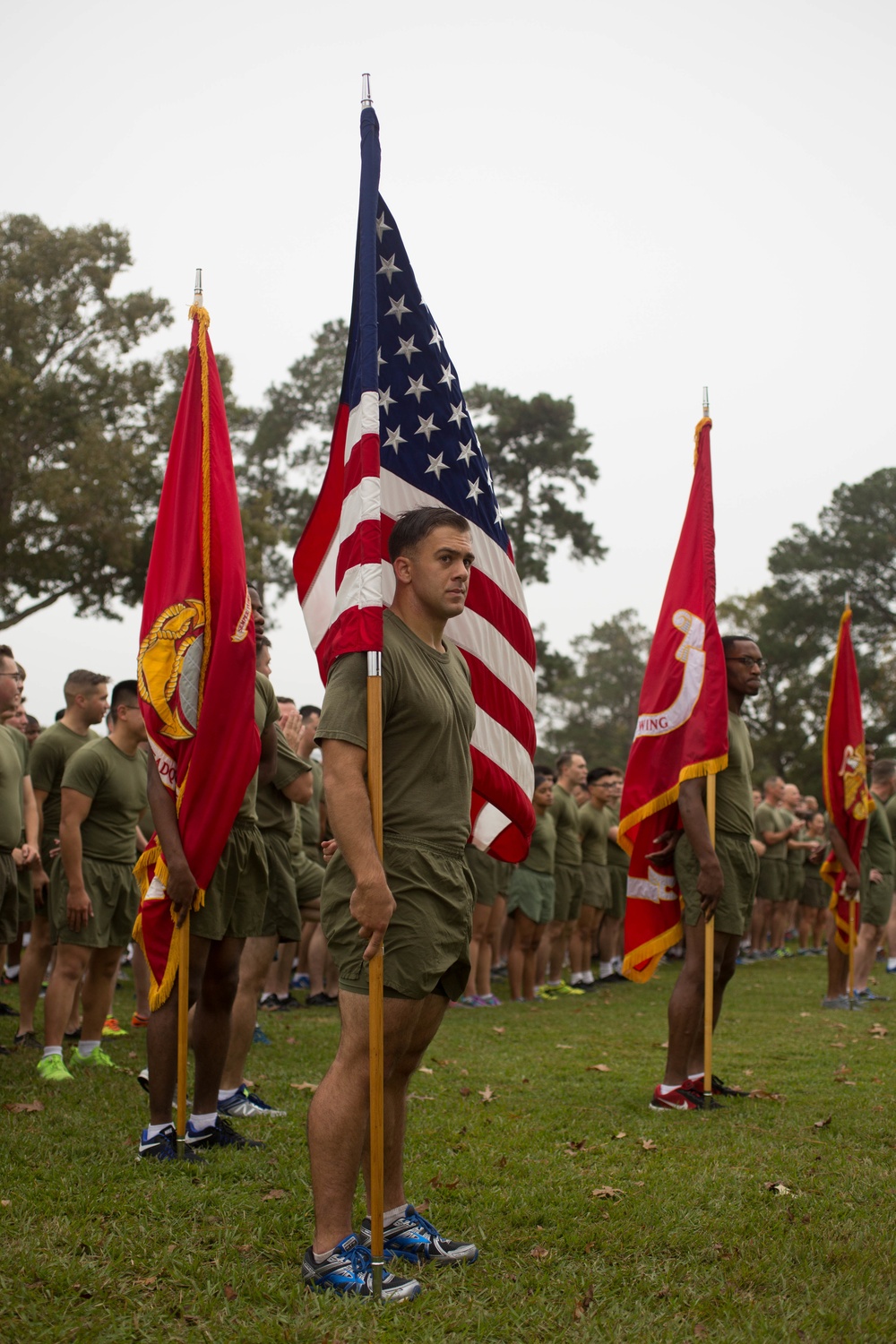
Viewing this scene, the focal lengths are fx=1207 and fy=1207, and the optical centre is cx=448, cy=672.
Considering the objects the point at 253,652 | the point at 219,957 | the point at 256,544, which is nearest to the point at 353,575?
the point at 253,652

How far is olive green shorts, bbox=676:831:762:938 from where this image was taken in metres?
6.95

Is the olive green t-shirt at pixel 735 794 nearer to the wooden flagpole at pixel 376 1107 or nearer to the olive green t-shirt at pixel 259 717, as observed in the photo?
the olive green t-shirt at pixel 259 717

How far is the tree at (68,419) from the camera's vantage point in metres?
26.0

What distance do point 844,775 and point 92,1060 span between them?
25.0 feet

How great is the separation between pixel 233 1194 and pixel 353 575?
257 cm

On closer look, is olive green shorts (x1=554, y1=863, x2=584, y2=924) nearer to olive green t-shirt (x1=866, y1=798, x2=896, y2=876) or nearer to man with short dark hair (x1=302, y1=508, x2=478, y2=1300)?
olive green t-shirt (x1=866, y1=798, x2=896, y2=876)

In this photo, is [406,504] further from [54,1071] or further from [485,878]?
[485,878]

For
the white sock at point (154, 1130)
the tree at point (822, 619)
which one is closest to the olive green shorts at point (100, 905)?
the white sock at point (154, 1130)

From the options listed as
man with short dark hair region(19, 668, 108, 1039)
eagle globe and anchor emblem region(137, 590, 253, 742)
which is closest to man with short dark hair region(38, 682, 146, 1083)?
man with short dark hair region(19, 668, 108, 1039)

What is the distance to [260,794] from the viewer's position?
22.7 feet

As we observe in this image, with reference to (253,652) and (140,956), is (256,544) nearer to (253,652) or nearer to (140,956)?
(140,956)

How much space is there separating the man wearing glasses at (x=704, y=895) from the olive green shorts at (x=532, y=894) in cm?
527

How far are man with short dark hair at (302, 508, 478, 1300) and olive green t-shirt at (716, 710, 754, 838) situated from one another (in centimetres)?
335

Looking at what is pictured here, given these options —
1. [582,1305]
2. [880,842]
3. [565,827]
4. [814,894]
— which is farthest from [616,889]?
[582,1305]
